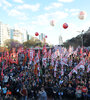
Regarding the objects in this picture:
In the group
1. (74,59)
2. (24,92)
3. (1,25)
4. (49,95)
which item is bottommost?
(49,95)

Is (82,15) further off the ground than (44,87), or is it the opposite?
(82,15)

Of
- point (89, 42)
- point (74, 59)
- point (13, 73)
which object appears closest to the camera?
point (13, 73)

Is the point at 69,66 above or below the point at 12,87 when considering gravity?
above

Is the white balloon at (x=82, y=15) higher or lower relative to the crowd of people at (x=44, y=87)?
higher

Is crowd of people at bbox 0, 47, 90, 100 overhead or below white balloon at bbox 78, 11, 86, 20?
below

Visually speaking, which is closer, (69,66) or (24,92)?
(24,92)

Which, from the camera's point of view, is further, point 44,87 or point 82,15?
point 82,15

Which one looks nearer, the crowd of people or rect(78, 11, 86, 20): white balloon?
the crowd of people

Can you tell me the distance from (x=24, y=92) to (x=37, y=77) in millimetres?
3957

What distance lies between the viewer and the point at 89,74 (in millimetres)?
13133

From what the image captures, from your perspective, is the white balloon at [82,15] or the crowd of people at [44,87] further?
the white balloon at [82,15]

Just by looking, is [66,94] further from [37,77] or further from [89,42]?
[89,42]

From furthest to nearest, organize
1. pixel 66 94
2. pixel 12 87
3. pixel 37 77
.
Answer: pixel 37 77 → pixel 12 87 → pixel 66 94

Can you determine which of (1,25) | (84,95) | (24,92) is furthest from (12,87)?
(1,25)
